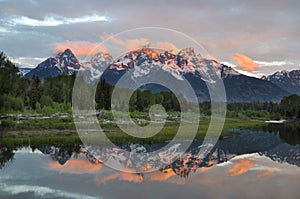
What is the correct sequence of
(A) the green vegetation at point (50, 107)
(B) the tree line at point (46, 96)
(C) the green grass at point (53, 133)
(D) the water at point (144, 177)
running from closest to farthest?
(D) the water at point (144, 177), (C) the green grass at point (53, 133), (A) the green vegetation at point (50, 107), (B) the tree line at point (46, 96)

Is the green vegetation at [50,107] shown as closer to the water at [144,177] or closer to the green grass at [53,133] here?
the green grass at [53,133]

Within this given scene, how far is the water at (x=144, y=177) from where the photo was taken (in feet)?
61.8

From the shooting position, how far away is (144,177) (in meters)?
23.3

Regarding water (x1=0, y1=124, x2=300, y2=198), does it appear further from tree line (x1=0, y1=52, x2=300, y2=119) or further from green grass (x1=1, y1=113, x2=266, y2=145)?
tree line (x1=0, y1=52, x2=300, y2=119)

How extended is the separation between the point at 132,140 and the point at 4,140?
577 inches

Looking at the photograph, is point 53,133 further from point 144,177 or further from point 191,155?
point 144,177

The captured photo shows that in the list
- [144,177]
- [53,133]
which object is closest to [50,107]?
[53,133]

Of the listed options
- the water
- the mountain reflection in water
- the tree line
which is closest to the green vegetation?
the tree line

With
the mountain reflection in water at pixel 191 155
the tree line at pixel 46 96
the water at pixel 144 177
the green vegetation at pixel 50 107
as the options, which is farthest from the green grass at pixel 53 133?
the tree line at pixel 46 96

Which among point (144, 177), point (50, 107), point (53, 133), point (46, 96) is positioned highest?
point (46, 96)

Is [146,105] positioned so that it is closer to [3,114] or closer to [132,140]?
[3,114]

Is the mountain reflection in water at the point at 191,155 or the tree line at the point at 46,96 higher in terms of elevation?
the tree line at the point at 46,96

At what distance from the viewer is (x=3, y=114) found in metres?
56.8

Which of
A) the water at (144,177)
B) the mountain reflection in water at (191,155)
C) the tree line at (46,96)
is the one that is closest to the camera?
the water at (144,177)
